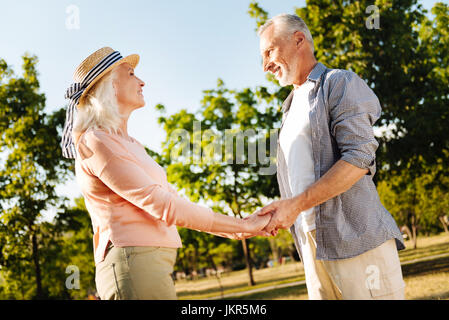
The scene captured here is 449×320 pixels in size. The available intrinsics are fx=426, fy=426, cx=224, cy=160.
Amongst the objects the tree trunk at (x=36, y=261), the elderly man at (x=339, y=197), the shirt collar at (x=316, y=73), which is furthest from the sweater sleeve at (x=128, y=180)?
the tree trunk at (x=36, y=261)

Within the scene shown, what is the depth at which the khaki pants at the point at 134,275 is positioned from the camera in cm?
228

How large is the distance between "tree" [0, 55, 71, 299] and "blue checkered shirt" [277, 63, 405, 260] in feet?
55.0

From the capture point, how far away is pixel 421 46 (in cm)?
1638

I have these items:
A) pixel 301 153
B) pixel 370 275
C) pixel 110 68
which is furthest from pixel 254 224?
pixel 110 68

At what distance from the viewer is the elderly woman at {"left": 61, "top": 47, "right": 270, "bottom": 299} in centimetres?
234

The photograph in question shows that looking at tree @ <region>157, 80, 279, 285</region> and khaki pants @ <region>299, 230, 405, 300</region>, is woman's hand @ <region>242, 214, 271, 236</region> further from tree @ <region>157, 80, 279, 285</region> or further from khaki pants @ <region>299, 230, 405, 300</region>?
tree @ <region>157, 80, 279, 285</region>

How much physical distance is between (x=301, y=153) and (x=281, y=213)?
46 centimetres

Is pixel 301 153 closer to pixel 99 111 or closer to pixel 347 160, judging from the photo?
pixel 347 160

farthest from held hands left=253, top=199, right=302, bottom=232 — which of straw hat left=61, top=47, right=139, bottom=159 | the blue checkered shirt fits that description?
straw hat left=61, top=47, right=139, bottom=159

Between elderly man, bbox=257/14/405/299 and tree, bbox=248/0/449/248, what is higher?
tree, bbox=248/0/449/248

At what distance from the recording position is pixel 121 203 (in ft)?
8.18

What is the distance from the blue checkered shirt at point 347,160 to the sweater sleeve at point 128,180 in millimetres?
949
